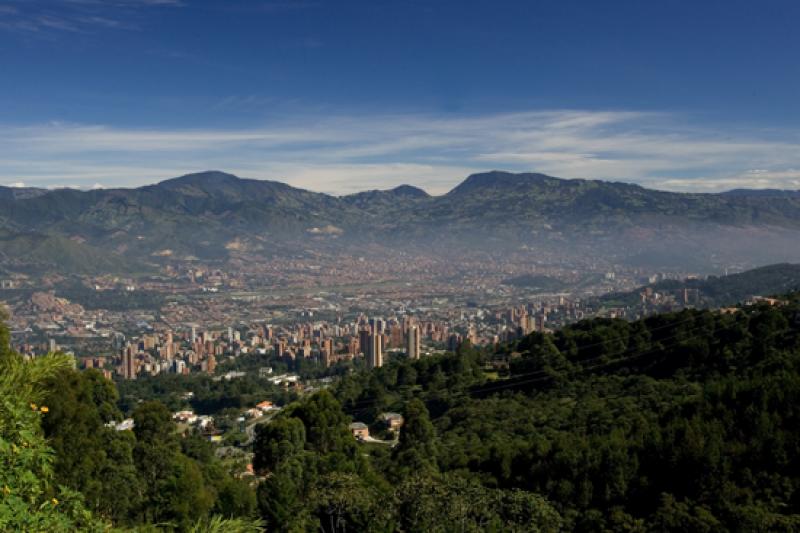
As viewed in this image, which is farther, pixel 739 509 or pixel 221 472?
pixel 221 472

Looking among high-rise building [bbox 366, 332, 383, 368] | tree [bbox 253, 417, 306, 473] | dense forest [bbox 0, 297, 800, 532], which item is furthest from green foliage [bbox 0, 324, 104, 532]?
high-rise building [bbox 366, 332, 383, 368]

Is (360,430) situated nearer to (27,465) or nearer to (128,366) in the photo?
(27,465)

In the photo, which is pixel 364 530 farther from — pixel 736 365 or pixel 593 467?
pixel 736 365

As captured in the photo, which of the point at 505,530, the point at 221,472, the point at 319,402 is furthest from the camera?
the point at 319,402

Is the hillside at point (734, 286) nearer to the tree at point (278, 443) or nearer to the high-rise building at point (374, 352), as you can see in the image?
the high-rise building at point (374, 352)

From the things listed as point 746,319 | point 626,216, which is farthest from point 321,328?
point 626,216

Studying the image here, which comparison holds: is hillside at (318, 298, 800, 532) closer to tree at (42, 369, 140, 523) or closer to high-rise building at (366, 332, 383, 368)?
tree at (42, 369, 140, 523)

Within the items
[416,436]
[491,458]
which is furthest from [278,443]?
[491,458]
